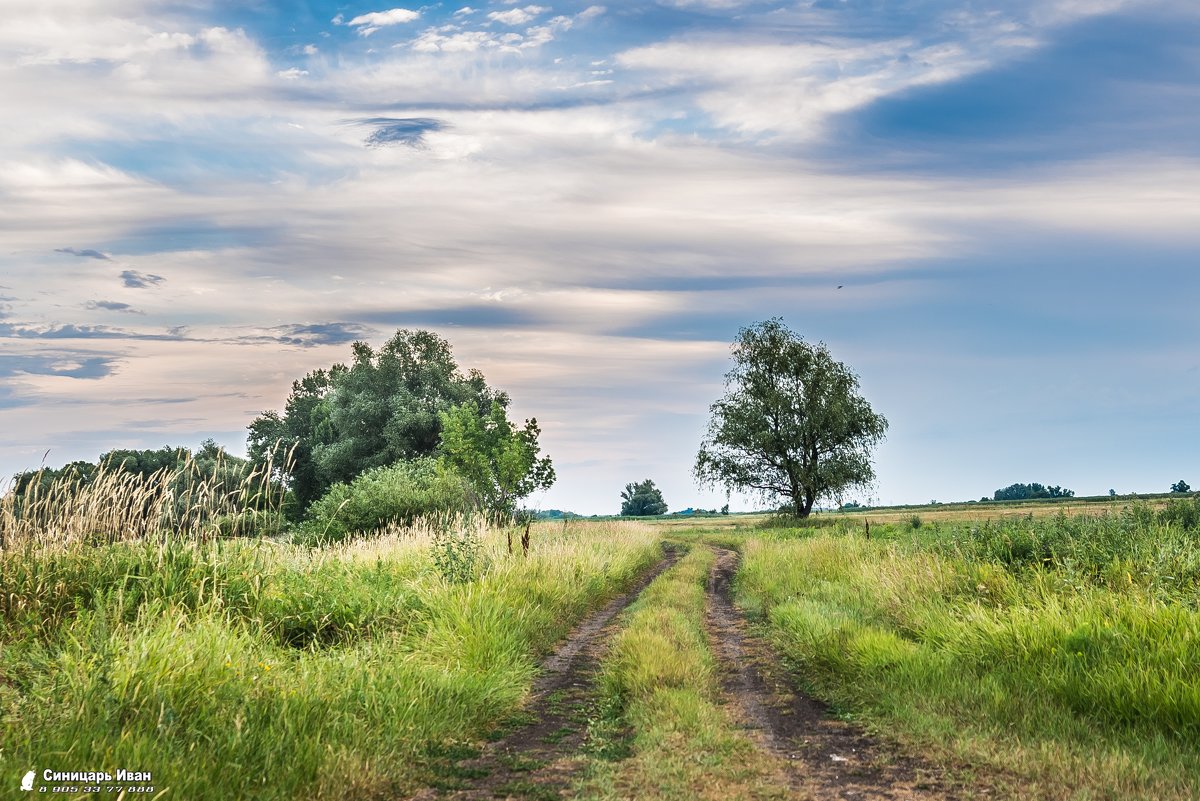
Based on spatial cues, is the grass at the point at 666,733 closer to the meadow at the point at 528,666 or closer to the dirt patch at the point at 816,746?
the meadow at the point at 528,666

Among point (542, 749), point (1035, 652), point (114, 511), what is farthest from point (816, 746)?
point (114, 511)

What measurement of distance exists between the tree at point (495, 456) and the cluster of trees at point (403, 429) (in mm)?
66

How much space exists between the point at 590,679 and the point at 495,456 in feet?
131

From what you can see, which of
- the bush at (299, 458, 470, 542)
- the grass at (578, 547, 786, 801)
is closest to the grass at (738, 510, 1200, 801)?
the grass at (578, 547, 786, 801)

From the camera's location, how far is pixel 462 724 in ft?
25.9

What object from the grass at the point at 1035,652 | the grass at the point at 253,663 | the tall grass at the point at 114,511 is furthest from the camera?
the tall grass at the point at 114,511

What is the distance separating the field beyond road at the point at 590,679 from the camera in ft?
20.6

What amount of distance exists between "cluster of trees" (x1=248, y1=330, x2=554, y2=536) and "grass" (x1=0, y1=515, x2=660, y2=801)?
2565cm

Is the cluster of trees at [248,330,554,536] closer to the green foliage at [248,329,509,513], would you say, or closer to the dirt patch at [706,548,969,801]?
the green foliage at [248,329,509,513]

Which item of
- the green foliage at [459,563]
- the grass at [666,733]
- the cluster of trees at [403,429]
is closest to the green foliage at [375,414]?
the cluster of trees at [403,429]

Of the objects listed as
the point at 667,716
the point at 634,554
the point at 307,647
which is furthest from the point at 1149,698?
the point at 634,554

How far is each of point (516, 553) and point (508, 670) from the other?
25.7 feet

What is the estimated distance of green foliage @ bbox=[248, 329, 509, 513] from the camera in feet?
185

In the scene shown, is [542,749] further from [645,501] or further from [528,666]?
[645,501]
